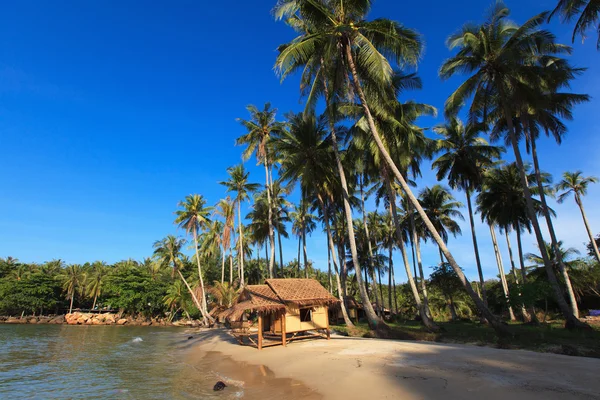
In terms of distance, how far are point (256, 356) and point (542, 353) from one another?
440 inches

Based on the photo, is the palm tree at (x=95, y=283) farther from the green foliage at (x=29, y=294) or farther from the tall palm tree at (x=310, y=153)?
the tall palm tree at (x=310, y=153)

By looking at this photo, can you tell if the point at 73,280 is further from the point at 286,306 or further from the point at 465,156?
the point at 465,156

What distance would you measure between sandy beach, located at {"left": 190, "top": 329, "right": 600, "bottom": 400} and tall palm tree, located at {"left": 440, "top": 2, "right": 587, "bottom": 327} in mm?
7444

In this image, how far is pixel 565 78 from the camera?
15.4 m

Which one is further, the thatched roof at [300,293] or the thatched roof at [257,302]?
the thatched roof at [300,293]

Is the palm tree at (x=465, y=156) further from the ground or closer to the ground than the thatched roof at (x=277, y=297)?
further from the ground

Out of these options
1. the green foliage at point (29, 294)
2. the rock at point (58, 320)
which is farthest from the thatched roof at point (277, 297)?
the green foliage at point (29, 294)

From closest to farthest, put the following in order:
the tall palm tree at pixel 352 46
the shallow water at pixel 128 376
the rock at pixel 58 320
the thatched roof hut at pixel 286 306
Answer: the shallow water at pixel 128 376, the tall palm tree at pixel 352 46, the thatched roof hut at pixel 286 306, the rock at pixel 58 320

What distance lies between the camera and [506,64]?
15289 mm

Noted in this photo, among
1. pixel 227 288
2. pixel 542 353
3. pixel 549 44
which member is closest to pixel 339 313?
pixel 227 288

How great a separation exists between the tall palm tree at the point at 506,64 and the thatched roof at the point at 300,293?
35.2ft

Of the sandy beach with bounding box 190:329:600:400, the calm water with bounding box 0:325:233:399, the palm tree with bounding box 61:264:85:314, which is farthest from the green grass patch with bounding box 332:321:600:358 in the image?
the palm tree with bounding box 61:264:85:314

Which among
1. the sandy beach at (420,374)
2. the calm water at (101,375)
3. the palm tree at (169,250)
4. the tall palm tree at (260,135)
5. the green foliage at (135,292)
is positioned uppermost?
the tall palm tree at (260,135)

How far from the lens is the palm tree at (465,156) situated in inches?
890
